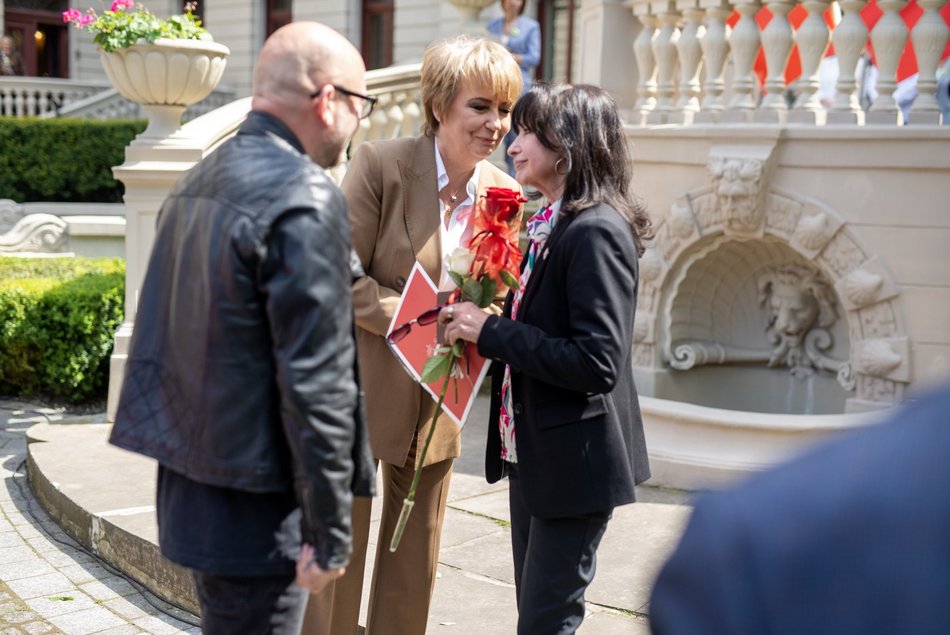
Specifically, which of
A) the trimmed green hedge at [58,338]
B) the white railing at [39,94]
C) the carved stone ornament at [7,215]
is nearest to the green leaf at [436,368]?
the trimmed green hedge at [58,338]

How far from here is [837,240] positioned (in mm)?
5910

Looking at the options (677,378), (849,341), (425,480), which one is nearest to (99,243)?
(677,378)

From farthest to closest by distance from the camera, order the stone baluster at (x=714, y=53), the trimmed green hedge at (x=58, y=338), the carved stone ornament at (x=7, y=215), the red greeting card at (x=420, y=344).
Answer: the carved stone ornament at (x=7, y=215), the trimmed green hedge at (x=58, y=338), the stone baluster at (x=714, y=53), the red greeting card at (x=420, y=344)

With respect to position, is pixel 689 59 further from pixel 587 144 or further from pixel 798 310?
pixel 587 144

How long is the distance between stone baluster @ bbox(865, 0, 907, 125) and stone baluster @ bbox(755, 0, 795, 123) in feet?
1.47

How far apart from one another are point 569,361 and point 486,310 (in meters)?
0.56

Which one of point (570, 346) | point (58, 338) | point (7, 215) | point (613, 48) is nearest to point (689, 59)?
point (613, 48)

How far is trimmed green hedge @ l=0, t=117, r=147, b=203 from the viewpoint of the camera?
20.2 metres

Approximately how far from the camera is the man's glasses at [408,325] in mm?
3137

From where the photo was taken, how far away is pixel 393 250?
3369 mm

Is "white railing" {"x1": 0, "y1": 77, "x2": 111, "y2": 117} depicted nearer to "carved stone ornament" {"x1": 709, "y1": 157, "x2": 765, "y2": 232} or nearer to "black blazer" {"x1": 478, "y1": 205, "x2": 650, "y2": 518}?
"carved stone ornament" {"x1": 709, "y1": 157, "x2": 765, "y2": 232}

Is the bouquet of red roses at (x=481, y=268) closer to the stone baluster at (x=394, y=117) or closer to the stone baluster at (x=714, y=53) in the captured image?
the stone baluster at (x=714, y=53)

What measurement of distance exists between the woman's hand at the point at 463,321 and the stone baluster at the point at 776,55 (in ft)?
12.1

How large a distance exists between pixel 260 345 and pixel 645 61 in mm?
5042
